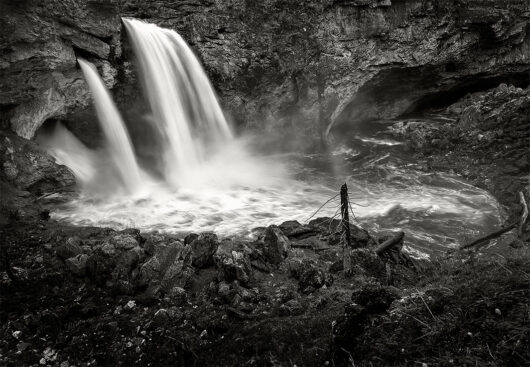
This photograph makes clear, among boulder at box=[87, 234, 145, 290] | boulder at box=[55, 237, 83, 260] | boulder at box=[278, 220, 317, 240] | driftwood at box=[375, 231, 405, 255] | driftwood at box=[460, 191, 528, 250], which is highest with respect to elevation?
boulder at box=[55, 237, 83, 260]

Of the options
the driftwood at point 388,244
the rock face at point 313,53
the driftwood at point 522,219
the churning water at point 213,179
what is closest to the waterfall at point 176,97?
the churning water at point 213,179

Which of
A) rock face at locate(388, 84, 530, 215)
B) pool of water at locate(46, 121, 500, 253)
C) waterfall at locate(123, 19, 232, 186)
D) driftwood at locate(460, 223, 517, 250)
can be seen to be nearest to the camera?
driftwood at locate(460, 223, 517, 250)

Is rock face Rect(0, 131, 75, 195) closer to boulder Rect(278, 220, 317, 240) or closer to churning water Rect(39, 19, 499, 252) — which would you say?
churning water Rect(39, 19, 499, 252)

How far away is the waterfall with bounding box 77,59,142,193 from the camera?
479 inches

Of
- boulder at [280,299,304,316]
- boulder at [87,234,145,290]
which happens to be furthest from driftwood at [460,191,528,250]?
boulder at [87,234,145,290]

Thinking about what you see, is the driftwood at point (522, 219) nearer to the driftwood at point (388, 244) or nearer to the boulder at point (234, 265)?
the driftwood at point (388, 244)

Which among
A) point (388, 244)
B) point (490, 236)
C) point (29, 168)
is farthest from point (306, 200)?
point (29, 168)

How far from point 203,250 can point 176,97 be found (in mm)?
8274

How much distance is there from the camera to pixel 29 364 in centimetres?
451

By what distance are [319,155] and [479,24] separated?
8633mm

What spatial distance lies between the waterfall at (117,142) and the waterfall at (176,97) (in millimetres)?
1188

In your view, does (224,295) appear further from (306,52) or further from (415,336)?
(306,52)

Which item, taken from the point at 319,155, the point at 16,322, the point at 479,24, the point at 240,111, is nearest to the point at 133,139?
the point at 240,111

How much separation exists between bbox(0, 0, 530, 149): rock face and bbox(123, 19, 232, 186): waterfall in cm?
48
